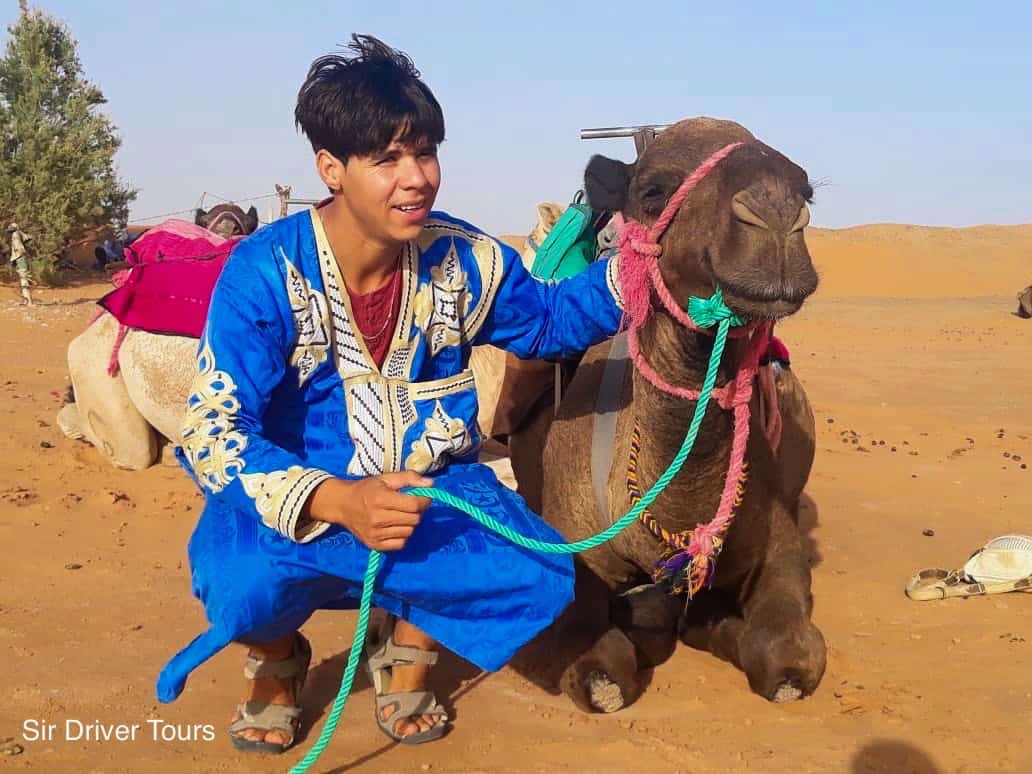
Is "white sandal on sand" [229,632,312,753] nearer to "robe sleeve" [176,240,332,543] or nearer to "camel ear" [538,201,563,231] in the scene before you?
"robe sleeve" [176,240,332,543]

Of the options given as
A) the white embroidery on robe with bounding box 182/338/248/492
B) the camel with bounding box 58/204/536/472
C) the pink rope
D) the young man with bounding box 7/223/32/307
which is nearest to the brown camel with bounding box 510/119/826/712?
the white embroidery on robe with bounding box 182/338/248/492

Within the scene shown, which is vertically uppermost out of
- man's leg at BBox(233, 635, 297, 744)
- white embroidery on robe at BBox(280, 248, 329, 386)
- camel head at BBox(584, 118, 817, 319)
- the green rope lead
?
camel head at BBox(584, 118, 817, 319)

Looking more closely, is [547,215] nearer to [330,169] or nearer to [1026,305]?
[330,169]

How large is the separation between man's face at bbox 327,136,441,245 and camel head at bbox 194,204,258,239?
4735mm

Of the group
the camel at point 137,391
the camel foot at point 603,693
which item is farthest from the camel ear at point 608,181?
the camel at point 137,391

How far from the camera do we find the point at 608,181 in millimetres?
3623

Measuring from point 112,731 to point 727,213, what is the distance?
2.46 m

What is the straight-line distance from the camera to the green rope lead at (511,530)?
111 inches

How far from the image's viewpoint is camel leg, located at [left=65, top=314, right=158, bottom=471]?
6.94m

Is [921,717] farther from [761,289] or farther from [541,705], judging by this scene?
[761,289]

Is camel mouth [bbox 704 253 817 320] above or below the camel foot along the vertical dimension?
above

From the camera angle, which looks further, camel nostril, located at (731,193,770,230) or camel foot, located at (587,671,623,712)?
camel foot, located at (587,671,623,712)

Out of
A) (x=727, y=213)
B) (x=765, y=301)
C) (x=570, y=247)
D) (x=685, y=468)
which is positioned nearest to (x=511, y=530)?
(x=685, y=468)

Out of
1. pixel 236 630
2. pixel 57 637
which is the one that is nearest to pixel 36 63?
pixel 57 637
